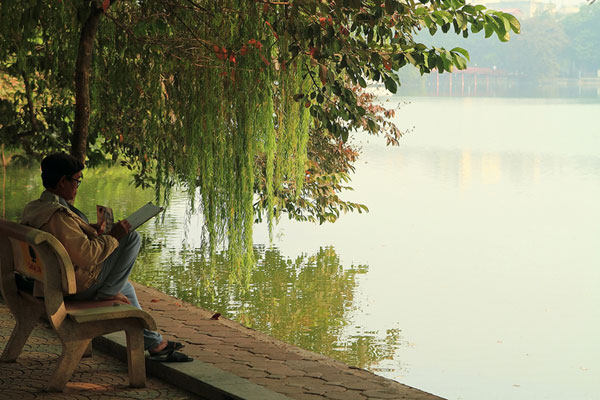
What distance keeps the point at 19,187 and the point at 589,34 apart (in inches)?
3102

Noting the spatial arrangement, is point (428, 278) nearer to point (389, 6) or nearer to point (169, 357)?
point (389, 6)

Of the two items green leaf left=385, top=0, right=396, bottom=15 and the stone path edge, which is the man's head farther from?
green leaf left=385, top=0, right=396, bottom=15

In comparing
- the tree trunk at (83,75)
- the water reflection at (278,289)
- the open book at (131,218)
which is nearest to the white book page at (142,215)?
the open book at (131,218)

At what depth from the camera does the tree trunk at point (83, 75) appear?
24.6ft

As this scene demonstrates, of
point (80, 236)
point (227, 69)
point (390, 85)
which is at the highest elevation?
point (227, 69)

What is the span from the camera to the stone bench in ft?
16.8

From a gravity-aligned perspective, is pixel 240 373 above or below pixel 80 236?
below

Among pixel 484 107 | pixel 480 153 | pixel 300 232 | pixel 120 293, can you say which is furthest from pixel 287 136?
pixel 484 107

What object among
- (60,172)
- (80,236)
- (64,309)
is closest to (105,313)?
(64,309)

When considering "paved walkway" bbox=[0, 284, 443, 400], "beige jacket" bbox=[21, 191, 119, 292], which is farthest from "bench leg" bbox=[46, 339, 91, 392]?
"beige jacket" bbox=[21, 191, 119, 292]

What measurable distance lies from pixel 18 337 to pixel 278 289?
28.9ft

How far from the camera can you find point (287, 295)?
14.1 meters

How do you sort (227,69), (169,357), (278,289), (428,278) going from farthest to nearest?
1. (428,278)
2. (278,289)
3. (227,69)
4. (169,357)

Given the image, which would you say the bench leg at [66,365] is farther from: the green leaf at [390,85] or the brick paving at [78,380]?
the green leaf at [390,85]
